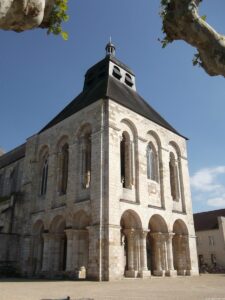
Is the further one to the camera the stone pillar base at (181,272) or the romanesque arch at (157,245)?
the stone pillar base at (181,272)

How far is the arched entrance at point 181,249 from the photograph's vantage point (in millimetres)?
18958

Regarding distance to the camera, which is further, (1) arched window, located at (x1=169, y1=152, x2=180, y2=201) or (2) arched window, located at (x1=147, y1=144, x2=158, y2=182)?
(1) arched window, located at (x1=169, y1=152, x2=180, y2=201)

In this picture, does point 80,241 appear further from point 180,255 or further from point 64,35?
point 64,35

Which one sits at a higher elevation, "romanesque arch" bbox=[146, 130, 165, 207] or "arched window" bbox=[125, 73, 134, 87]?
"arched window" bbox=[125, 73, 134, 87]

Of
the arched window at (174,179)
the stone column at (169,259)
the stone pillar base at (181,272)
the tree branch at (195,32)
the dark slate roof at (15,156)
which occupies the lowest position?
the stone pillar base at (181,272)

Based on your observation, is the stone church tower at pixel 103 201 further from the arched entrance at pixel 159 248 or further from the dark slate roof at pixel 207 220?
the dark slate roof at pixel 207 220

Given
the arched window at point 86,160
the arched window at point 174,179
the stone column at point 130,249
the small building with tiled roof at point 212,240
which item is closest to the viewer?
the stone column at point 130,249

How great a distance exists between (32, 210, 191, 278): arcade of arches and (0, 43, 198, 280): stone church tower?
0.06 metres

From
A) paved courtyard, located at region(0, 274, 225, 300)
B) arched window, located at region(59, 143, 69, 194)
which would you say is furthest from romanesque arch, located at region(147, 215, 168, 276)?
paved courtyard, located at region(0, 274, 225, 300)

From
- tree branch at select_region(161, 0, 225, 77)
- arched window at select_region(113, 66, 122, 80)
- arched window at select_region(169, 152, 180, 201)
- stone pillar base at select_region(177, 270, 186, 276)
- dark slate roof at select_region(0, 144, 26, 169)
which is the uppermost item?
arched window at select_region(113, 66, 122, 80)

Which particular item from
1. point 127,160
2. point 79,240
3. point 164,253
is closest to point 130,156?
point 127,160

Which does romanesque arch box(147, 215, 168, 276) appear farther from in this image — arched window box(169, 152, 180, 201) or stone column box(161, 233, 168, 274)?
arched window box(169, 152, 180, 201)

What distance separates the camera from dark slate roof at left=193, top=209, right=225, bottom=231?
3440 cm

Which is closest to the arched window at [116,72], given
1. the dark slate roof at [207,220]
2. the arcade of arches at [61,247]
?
the arcade of arches at [61,247]
